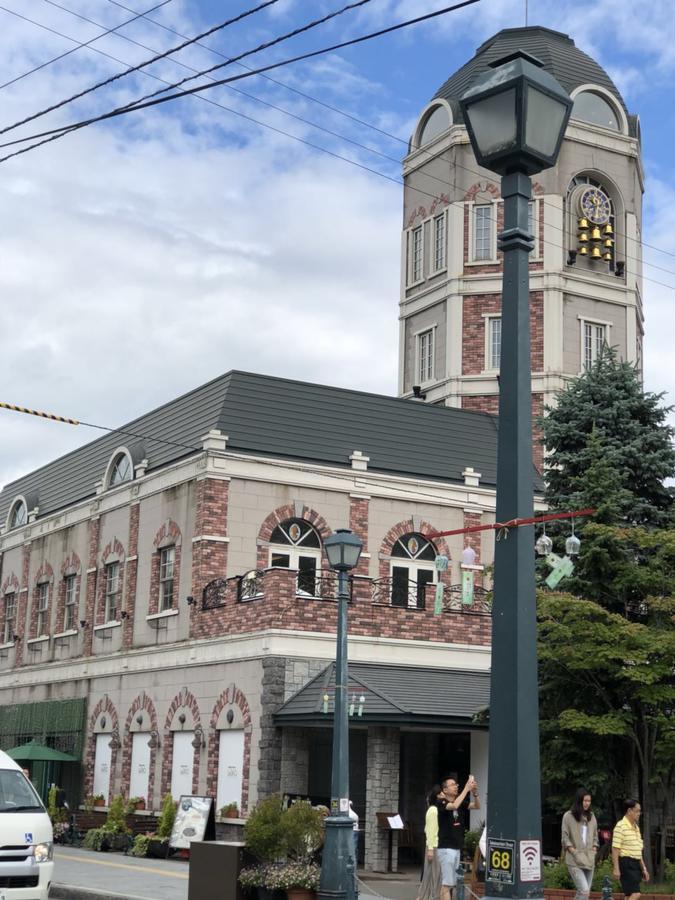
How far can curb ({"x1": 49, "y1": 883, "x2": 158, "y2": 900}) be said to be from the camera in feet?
58.4

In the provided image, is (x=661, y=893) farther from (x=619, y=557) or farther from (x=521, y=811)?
(x=521, y=811)

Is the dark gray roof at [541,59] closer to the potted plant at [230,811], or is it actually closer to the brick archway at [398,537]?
the brick archway at [398,537]

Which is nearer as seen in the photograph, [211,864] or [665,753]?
[211,864]

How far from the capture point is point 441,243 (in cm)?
4194

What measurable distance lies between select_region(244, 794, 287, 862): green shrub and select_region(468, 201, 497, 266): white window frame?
1040 inches

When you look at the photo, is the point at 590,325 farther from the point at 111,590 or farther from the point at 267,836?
the point at 267,836

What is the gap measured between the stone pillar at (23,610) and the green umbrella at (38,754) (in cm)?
567

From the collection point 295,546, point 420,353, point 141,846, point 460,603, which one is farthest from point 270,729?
point 420,353

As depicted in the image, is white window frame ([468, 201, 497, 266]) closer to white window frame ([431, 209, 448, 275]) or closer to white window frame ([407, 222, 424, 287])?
white window frame ([431, 209, 448, 275])

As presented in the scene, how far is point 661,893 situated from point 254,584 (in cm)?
1183

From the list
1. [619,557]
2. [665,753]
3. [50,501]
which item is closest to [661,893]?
[665,753]

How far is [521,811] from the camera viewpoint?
7.49 m

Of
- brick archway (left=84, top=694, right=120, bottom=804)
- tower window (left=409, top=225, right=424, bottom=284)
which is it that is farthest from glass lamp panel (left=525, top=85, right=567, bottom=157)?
tower window (left=409, top=225, right=424, bottom=284)

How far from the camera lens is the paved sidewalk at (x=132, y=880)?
18.5m
